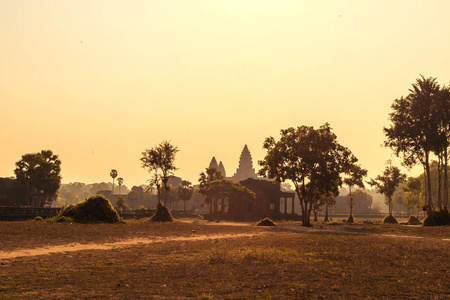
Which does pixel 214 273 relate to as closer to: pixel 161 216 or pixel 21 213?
pixel 161 216

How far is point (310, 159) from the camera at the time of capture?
1900 inches

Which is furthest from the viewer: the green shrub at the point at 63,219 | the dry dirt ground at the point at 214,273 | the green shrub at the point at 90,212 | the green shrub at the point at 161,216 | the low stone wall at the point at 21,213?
the green shrub at the point at 161,216

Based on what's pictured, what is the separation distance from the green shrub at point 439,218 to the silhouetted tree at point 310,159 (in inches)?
425

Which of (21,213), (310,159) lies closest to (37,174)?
(21,213)

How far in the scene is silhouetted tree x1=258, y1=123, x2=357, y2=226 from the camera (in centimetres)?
4853

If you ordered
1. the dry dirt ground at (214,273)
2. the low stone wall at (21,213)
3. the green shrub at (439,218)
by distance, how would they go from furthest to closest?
the low stone wall at (21,213), the green shrub at (439,218), the dry dirt ground at (214,273)

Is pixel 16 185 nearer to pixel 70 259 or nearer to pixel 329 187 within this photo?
pixel 329 187

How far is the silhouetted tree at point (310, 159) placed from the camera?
4853 centimetres

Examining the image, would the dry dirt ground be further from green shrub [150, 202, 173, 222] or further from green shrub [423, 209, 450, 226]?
green shrub [150, 202, 173, 222]

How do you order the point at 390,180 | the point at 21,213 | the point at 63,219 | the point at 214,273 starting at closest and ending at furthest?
the point at 214,273
the point at 63,219
the point at 21,213
the point at 390,180

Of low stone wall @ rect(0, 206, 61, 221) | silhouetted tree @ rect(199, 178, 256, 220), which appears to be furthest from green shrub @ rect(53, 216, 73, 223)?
silhouetted tree @ rect(199, 178, 256, 220)

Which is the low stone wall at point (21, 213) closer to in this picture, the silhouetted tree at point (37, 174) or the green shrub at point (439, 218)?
the silhouetted tree at point (37, 174)

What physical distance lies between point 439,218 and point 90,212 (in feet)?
124

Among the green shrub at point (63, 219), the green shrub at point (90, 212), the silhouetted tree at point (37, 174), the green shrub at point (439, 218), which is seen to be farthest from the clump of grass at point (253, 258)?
the silhouetted tree at point (37, 174)
